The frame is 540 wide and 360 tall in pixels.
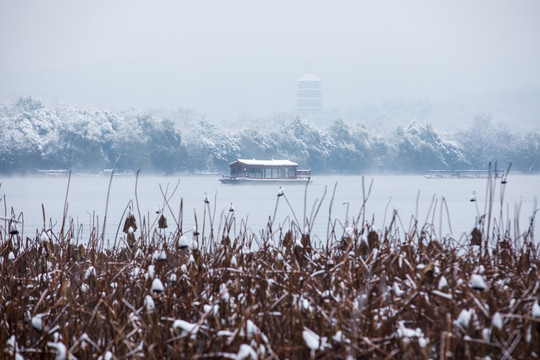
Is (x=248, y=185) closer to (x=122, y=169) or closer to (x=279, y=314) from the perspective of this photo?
(x=122, y=169)

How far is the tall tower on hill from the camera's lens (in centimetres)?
13938

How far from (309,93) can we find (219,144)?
87716mm

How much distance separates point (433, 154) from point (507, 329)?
56.8 m

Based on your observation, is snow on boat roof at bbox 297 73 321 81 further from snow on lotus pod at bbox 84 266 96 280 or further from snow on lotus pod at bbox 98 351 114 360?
snow on lotus pod at bbox 98 351 114 360

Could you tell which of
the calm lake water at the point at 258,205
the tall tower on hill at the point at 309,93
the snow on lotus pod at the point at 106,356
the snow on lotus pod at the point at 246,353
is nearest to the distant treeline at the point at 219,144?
the calm lake water at the point at 258,205

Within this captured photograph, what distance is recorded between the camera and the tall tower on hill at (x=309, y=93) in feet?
457

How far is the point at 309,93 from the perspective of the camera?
142 meters

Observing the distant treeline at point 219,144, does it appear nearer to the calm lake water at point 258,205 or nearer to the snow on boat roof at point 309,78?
the calm lake water at point 258,205

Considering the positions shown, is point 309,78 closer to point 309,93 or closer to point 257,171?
point 309,93

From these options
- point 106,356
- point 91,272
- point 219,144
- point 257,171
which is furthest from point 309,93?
Answer: point 106,356

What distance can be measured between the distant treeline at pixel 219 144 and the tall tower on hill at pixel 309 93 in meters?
75.0

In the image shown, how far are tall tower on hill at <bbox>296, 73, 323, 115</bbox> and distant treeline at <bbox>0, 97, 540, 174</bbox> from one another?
246 feet

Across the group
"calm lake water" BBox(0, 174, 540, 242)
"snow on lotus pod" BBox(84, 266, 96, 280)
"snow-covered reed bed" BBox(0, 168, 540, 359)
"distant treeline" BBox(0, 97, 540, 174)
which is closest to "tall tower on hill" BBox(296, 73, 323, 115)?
"distant treeline" BBox(0, 97, 540, 174)

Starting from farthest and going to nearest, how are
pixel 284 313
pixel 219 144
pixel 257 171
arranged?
pixel 219 144 < pixel 257 171 < pixel 284 313
